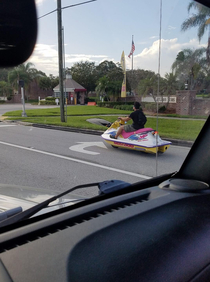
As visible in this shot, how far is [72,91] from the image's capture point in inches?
94.5

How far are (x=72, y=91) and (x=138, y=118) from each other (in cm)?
100

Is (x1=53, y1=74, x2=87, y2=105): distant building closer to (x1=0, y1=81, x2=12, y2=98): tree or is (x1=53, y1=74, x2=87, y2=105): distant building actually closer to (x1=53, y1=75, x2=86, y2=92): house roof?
(x1=53, y1=75, x2=86, y2=92): house roof

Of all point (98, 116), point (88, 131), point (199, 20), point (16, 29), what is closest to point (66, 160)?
point (88, 131)

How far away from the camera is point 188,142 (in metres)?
3.10

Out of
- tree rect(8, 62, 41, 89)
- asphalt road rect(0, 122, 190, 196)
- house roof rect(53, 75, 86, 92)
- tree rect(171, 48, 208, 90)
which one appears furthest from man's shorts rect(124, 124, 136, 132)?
tree rect(8, 62, 41, 89)

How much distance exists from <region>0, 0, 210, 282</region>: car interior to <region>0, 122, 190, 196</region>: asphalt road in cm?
→ 50

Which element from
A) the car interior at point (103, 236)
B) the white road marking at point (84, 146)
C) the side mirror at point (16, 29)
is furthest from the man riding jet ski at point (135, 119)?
the side mirror at point (16, 29)

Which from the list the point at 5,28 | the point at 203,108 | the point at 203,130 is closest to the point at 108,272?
the point at 5,28

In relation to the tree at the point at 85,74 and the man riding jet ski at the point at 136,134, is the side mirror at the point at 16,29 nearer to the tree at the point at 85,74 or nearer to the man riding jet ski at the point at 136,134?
the tree at the point at 85,74

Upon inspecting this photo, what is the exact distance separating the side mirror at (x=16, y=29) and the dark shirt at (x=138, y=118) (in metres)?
1.74

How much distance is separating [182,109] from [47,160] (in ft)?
4.98

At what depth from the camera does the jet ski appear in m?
3.25

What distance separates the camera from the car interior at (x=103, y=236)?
136cm

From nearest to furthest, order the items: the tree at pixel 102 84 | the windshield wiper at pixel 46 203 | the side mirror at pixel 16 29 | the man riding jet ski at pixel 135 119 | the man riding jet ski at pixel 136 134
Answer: the side mirror at pixel 16 29
the windshield wiper at pixel 46 203
the tree at pixel 102 84
the man riding jet ski at pixel 135 119
the man riding jet ski at pixel 136 134
